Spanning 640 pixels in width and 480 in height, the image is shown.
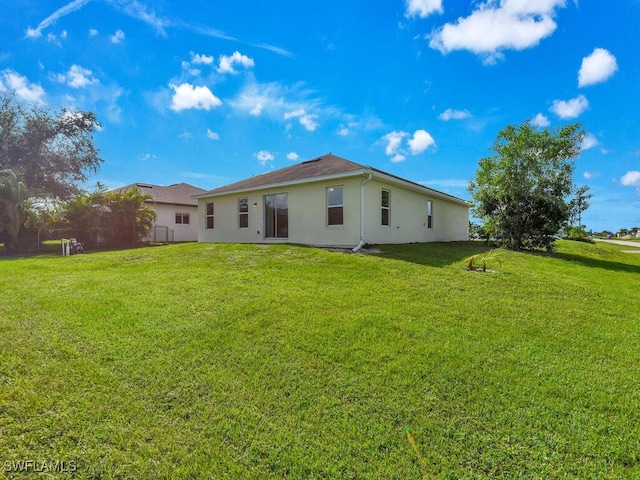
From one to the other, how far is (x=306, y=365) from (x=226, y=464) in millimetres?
1230

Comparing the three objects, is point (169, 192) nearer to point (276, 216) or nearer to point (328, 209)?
point (276, 216)

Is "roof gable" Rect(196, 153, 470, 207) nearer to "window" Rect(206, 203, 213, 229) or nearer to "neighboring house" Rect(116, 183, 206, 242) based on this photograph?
"window" Rect(206, 203, 213, 229)

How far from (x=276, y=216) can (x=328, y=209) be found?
2.68 meters

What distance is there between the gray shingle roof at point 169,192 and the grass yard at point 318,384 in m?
17.5

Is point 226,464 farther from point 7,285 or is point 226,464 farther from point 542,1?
point 542,1

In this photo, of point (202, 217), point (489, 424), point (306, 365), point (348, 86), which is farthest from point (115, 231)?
point (489, 424)

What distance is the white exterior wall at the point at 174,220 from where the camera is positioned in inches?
847

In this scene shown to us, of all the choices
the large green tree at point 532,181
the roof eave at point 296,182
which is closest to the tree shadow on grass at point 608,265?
the large green tree at point 532,181

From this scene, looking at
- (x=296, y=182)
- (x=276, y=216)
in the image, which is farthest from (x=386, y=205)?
(x=276, y=216)

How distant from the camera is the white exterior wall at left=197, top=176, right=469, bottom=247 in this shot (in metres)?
10.8

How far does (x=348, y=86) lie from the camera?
13.2m

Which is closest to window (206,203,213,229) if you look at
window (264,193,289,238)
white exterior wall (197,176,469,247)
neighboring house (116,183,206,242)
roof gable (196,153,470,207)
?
white exterior wall (197,176,469,247)

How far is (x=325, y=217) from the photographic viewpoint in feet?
37.3

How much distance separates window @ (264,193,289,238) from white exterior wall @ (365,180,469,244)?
3.42 m
